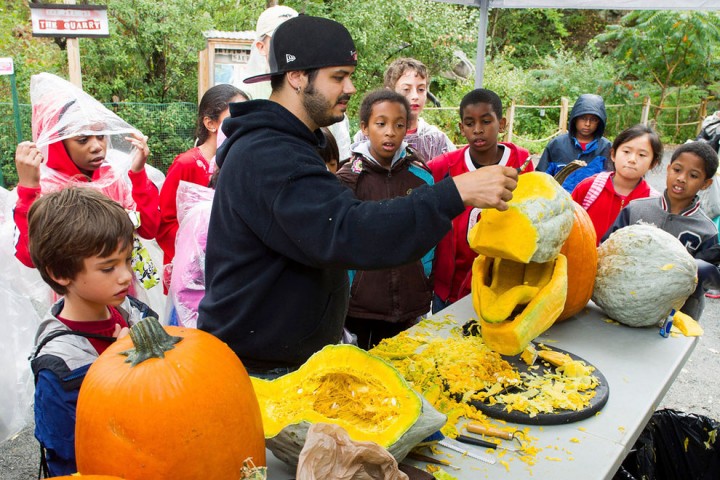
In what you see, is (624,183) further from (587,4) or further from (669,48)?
Result: (669,48)

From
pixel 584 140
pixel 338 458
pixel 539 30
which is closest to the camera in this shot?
pixel 338 458

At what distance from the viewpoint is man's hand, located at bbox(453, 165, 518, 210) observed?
1.73 meters

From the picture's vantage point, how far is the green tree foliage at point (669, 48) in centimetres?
1705

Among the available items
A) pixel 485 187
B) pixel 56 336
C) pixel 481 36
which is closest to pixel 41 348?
pixel 56 336

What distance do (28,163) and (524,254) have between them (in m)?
2.48

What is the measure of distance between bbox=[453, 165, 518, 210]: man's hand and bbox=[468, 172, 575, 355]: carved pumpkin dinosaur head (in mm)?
301

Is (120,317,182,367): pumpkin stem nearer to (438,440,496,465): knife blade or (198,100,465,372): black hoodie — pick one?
(198,100,465,372): black hoodie

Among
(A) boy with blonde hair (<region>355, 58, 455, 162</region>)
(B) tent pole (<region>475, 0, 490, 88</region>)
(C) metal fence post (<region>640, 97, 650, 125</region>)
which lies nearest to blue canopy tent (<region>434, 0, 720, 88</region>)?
(B) tent pole (<region>475, 0, 490, 88</region>)

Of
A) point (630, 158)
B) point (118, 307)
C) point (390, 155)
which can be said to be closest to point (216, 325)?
point (118, 307)

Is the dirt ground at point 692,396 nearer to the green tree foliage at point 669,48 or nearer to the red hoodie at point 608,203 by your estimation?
the red hoodie at point 608,203

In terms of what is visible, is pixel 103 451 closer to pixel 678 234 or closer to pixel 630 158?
pixel 678 234

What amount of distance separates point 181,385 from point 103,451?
219 mm

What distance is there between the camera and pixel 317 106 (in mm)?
1997

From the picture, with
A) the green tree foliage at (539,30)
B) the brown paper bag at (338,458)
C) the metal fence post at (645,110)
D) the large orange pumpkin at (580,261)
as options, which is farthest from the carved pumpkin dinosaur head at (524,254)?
the green tree foliage at (539,30)
